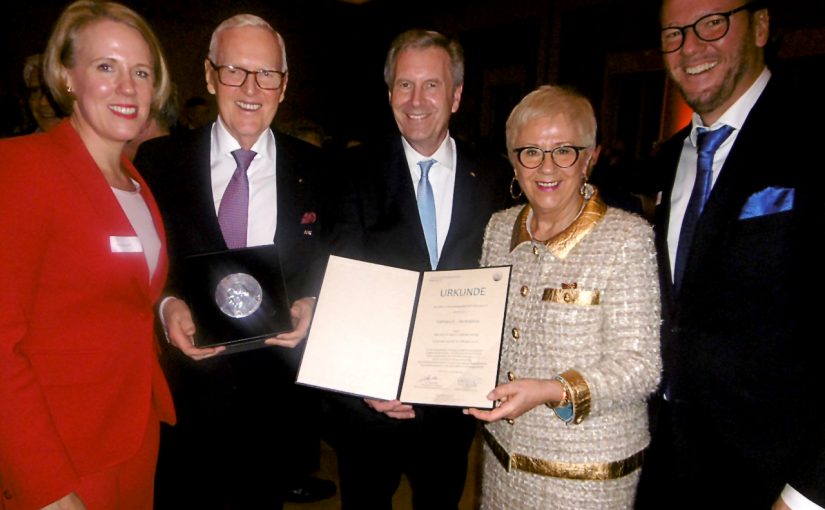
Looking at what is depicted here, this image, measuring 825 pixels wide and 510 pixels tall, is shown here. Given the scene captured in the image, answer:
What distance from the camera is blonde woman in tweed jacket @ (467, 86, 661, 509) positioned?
1.39 m

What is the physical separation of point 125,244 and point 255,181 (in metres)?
0.62

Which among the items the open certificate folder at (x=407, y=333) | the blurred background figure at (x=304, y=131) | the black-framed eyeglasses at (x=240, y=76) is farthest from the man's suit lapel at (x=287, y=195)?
the blurred background figure at (x=304, y=131)

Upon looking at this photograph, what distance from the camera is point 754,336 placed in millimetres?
1432

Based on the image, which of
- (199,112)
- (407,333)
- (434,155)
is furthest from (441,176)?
(199,112)

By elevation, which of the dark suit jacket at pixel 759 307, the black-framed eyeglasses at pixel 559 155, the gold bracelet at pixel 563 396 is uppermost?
the black-framed eyeglasses at pixel 559 155

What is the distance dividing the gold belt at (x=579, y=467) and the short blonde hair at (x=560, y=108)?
884mm

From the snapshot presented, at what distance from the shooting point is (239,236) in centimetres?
182

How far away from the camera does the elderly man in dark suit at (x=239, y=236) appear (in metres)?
1.82

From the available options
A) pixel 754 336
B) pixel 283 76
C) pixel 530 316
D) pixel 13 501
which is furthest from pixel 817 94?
pixel 13 501

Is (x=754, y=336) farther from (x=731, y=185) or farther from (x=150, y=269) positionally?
(x=150, y=269)

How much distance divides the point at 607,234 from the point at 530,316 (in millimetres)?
305

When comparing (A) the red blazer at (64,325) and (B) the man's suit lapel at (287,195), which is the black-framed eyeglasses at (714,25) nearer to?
(B) the man's suit lapel at (287,195)

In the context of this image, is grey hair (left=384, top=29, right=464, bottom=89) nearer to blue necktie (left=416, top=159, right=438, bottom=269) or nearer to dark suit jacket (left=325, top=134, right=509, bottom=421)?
dark suit jacket (left=325, top=134, right=509, bottom=421)

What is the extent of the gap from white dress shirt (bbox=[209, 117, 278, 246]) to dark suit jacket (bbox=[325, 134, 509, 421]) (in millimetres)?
218
